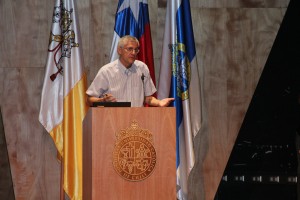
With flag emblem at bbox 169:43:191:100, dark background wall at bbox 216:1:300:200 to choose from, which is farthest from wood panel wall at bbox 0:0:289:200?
flag emblem at bbox 169:43:191:100

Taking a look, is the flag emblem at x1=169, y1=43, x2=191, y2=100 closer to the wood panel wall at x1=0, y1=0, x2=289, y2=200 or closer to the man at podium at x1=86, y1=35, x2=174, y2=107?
the wood panel wall at x1=0, y1=0, x2=289, y2=200

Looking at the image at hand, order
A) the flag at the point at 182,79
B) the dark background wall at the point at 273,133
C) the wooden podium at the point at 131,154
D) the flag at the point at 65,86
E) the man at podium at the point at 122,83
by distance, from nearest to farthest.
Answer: the wooden podium at the point at 131,154 < the man at podium at the point at 122,83 < the flag at the point at 65,86 < the flag at the point at 182,79 < the dark background wall at the point at 273,133

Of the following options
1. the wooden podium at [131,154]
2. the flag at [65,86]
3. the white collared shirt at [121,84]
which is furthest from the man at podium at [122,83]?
the flag at [65,86]

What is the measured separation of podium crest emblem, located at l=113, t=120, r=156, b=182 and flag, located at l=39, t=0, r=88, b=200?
2302mm

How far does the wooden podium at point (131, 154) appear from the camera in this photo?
12.3 ft

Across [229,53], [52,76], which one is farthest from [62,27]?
[229,53]

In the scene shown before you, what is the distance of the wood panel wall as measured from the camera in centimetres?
647

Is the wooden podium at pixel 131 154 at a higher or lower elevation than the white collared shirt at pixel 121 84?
lower

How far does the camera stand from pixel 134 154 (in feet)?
12.4

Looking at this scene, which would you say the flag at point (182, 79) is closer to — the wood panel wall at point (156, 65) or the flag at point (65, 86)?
the wood panel wall at point (156, 65)

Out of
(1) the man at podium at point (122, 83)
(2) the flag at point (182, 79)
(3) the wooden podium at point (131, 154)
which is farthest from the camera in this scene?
(2) the flag at point (182, 79)

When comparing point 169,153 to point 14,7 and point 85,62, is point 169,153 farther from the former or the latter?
point 14,7

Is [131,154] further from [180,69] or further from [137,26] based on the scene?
[137,26]

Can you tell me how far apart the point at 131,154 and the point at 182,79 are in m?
2.51
